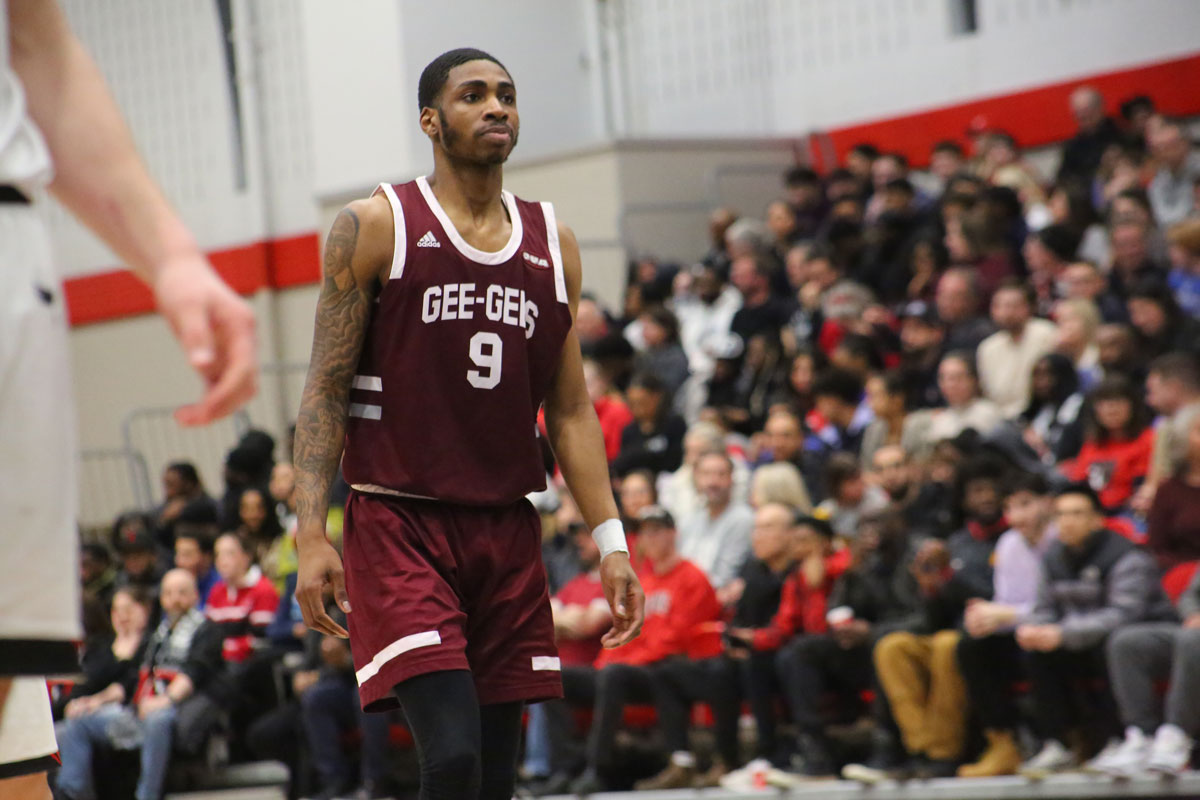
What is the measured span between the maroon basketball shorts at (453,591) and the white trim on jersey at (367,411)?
0.19 metres

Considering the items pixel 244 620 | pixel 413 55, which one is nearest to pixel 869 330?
pixel 244 620

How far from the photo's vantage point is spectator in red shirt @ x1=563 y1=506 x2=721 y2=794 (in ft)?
28.7

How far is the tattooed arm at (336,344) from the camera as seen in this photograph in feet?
13.5

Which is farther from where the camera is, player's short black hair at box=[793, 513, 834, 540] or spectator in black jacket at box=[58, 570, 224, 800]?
spectator in black jacket at box=[58, 570, 224, 800]

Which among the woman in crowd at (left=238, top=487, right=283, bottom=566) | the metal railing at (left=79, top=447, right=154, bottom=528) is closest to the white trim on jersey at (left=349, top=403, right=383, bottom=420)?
the woman in crowd at (left=238, top=487, right=283, bottom=566)

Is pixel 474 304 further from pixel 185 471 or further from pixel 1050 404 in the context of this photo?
pixel 185 471

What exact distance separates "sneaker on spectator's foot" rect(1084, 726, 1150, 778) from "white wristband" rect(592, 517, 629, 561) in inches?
141

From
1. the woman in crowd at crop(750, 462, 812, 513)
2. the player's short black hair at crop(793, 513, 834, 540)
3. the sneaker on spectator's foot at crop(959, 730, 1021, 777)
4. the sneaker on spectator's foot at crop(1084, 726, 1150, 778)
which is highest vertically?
the woman in crowd at crop(750, 462, 812, 513)

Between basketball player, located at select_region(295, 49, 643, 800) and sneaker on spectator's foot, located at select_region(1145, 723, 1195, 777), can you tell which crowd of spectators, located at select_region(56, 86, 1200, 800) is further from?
basketball player, located at select_region(295, 49, 643, 800)

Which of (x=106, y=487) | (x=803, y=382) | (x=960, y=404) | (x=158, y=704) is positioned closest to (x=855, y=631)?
(x=960, y=404)

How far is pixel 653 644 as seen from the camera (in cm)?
880

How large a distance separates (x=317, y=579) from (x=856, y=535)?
189 inches

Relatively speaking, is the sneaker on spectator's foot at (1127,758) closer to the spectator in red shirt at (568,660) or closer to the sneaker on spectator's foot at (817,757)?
the sneaker on spectator's foot at (817,757)

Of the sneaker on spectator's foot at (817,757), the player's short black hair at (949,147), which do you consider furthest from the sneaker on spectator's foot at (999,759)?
the player's short black hair at (949,147)
